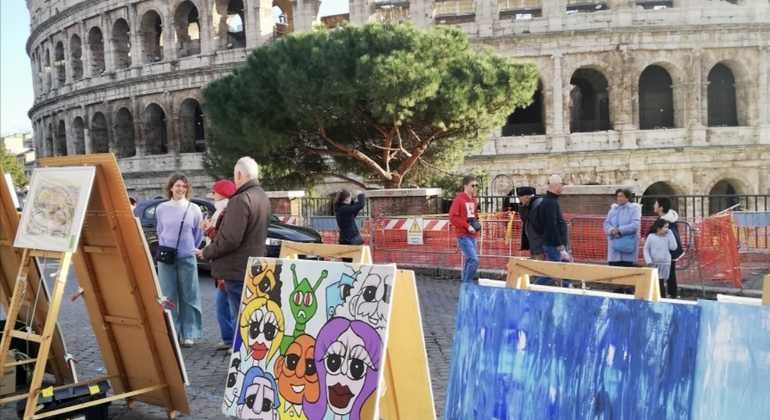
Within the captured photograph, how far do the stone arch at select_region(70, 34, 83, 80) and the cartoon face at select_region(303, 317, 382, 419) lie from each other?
120 feet

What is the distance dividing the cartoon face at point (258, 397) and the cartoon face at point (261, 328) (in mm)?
101

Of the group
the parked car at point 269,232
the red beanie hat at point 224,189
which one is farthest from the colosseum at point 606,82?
the red beanie hat at point 224,189

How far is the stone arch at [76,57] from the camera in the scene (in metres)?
36.0

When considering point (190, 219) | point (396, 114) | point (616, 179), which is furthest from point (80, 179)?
point (616, 179)

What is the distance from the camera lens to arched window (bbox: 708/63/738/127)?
27.1m

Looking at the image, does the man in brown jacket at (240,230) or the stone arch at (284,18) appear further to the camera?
the stone arch at (284,18)

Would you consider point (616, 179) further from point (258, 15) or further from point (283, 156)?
point (258, 15)

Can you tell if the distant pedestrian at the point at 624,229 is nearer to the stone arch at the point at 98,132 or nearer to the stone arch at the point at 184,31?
the stone arch at the point at 184,31

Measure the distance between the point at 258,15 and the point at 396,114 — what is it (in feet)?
43.1

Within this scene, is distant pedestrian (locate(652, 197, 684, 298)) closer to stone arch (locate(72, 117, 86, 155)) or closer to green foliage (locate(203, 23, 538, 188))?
green foliage (locate(203, 23, 538, 188))

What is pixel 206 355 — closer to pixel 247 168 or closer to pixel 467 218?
pixel 247 168

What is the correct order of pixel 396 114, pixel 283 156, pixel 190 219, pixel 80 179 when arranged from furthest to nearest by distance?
pixel 283 156 → pixel 396 114 → pixel 190 219 → pixel 80 179

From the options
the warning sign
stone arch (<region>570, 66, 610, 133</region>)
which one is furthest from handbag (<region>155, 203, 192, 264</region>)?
stone arch (<region>570, 66, 610, 133</region>)

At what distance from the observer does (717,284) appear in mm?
10391
